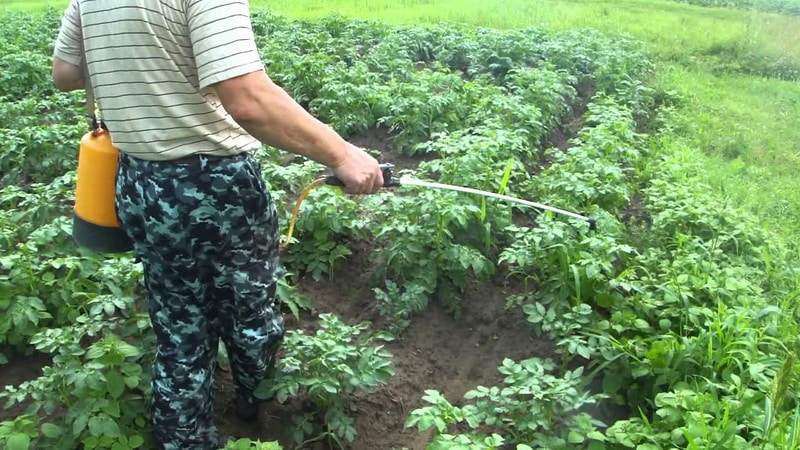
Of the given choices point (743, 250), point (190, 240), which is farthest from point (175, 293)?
point (743, 250)

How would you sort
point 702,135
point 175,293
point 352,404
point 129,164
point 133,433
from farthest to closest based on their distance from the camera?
1. point 702,135
2. point 352,404
3. point 133,433
4. point 175,293
5. point 129,164

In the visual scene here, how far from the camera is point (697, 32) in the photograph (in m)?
10.6

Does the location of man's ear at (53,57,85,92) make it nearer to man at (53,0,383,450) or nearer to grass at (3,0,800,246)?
man at (53,0,383,450)

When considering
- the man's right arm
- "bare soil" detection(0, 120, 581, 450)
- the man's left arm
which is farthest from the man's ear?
"bare soil" detection(0, 120, 581, 450)

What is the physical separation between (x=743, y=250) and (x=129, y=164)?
3.33 meters

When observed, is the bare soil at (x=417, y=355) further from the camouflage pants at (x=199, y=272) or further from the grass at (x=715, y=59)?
the grass at (x=715, y=59)

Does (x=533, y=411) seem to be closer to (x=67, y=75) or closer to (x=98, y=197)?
(x=98, y=197)

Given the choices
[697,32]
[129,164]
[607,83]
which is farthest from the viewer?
[697,32]

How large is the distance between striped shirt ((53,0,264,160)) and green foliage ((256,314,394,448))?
0.95 metres

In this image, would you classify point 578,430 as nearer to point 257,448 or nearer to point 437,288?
point 257,448

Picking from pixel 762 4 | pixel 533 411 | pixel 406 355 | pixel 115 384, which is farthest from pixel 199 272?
pixel 762 4

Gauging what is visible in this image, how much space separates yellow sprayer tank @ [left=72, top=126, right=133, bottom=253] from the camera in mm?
2432

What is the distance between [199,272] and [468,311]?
71.1 inches

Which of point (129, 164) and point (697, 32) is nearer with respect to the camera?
point (129, 164)
